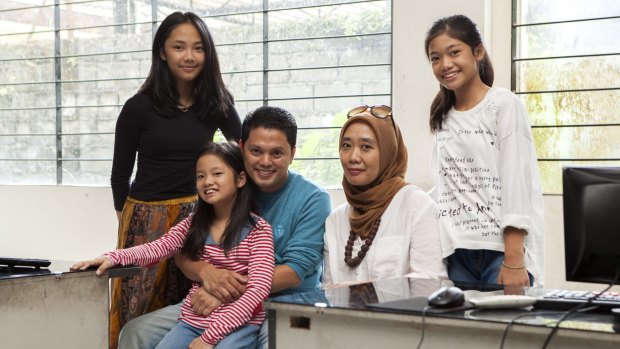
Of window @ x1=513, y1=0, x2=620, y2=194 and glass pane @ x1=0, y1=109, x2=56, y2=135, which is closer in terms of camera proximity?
window @ x1=513, y1=0, x2=620, y2=194

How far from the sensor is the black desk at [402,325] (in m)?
1.52

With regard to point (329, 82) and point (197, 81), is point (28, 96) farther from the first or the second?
point (197, 81)

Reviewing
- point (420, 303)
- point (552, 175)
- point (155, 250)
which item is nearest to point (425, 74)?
point (552, 175)

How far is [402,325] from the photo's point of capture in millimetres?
1698

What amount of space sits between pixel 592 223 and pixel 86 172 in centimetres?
448

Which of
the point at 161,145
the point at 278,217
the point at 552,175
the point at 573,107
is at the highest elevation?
the point at 573,107

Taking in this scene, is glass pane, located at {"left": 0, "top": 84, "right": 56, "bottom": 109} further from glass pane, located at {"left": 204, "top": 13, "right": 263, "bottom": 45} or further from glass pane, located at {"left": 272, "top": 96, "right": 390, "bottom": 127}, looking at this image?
glass pane, located at {"left": 272, "top": 96, "right": 390, "bottom": 127}

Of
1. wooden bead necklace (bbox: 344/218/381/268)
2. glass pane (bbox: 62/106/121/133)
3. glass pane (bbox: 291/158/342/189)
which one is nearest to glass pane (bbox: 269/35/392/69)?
glass pane (bbox: 291/158/342/189)

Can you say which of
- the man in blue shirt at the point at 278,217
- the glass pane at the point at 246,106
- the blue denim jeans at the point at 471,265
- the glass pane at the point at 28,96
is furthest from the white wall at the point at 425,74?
the glass pane at the point at 28,96

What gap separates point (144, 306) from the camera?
2814 millimetres

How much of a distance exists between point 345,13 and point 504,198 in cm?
243

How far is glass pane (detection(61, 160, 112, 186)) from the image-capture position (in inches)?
217

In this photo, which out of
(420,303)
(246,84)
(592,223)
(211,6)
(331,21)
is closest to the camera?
(592,223)

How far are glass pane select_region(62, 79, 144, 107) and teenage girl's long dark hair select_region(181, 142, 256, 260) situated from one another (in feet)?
9.37
